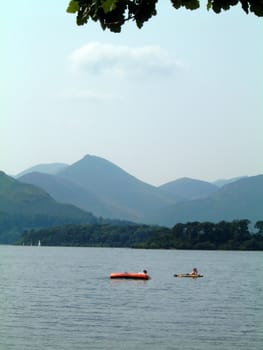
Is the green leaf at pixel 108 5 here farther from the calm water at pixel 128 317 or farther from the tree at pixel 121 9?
the calm water at pixel 128 317

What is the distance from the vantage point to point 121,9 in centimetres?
517

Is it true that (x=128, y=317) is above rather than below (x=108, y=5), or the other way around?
below

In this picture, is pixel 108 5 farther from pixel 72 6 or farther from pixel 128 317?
pixel 128 317

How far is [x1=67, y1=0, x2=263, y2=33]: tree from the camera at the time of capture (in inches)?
200

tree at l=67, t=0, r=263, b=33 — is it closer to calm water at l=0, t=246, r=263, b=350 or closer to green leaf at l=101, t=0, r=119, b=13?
green leaf at l=101, t=0, r=119, b=13

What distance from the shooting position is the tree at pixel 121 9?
5.08m

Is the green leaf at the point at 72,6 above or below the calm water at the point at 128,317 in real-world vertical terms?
above

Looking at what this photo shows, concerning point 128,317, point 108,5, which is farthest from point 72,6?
point 128,317

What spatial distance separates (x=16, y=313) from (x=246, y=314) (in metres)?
17.3

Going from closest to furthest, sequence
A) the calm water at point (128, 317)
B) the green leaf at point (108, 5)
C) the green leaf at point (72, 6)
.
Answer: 1. the green leaf at point (108, 5)
2. the green leaf at point (72, 6)
3. the calm water at point (128, 317)

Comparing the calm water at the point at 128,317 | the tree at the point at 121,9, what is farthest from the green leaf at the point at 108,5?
the calm water at the point at 128,317

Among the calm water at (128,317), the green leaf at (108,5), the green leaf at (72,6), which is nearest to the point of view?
the green leaf at (108,5)

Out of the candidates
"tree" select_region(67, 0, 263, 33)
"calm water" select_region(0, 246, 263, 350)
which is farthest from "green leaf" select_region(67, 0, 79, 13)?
"calm water" select_region(0, 246, 263, 350)

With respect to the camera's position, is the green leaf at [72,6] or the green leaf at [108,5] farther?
the green leaf at [72,6]
